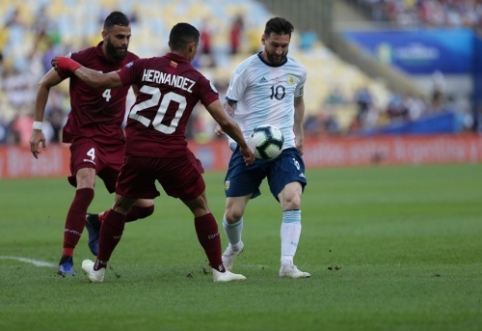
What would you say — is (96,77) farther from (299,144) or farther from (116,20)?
(299,144)

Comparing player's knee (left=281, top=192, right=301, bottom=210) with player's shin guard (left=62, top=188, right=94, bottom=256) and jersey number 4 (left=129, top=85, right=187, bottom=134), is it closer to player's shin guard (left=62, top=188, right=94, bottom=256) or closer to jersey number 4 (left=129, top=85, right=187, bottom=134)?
jersey number 4 (left=129, top=85, right=187, bottom=134)

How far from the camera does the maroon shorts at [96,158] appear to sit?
9.31 m

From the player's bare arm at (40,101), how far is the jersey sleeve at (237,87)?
5.19 ft

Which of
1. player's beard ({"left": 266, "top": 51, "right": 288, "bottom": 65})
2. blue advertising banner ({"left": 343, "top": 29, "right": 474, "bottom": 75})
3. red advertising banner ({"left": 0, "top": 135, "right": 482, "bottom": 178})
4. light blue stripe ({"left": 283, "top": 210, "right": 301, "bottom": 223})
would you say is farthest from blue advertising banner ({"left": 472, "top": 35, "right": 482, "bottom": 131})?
light blue stripe ({"left": 283, "top": 210, "right": 301, "bottom": 223})

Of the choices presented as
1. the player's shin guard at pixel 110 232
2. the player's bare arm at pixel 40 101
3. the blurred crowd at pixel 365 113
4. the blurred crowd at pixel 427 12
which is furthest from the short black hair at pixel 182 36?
the blurred crowd at pixel 427 12

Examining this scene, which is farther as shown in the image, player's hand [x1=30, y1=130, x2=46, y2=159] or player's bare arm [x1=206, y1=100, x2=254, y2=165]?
player's hand [x1=30, y1=130, x2=46, y2=159]

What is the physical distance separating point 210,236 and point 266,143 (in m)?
1.03

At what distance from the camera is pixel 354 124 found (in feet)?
123

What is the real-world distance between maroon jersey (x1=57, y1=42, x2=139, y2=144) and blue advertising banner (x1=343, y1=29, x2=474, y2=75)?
32927 mm

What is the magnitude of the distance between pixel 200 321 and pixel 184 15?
3445 centimetres

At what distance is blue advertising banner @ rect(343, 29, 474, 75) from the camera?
42156 mm

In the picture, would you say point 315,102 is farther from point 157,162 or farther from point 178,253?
point 157,162

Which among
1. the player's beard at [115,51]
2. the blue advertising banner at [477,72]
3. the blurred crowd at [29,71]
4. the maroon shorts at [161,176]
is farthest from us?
the blue advertising banner at [477,72]

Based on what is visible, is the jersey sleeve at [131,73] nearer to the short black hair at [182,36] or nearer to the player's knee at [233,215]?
the short black hair at [182,36]
